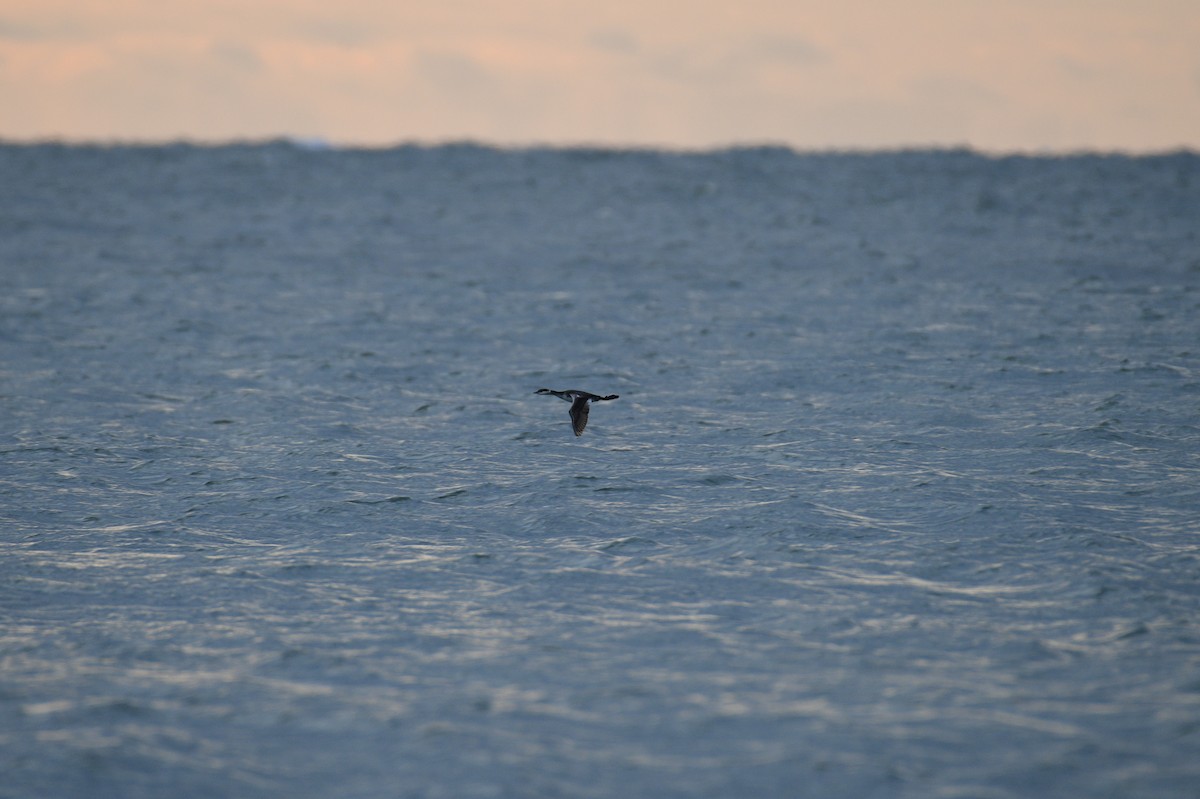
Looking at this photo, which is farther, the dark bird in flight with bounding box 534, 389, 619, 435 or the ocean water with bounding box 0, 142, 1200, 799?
the dark bird in flight with bounding box 534, 389, 619, 435

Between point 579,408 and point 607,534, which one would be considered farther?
point 607,534

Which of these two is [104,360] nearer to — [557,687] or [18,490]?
[18,490]

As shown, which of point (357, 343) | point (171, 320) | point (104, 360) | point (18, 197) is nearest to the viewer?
point (104, 360)

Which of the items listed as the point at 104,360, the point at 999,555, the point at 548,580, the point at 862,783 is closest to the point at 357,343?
the point at 104,360

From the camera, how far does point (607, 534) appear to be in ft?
75.8

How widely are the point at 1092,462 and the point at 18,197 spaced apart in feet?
271

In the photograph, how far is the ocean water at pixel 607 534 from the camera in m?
15.2

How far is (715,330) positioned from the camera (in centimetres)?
4344

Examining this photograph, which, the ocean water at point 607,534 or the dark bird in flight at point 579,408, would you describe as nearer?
the ocean water at point 607,534

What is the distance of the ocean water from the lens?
15227mm

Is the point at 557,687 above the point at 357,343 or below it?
below

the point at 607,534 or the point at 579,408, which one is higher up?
the point at 579,408

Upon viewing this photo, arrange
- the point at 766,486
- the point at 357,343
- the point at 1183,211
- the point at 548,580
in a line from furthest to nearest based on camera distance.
→ 1. the point at 1183,211
2. the point at 357,343
3. the point at 766,486
4. the point at 548,580

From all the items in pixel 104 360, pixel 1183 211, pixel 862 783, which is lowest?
pixel 862 783
